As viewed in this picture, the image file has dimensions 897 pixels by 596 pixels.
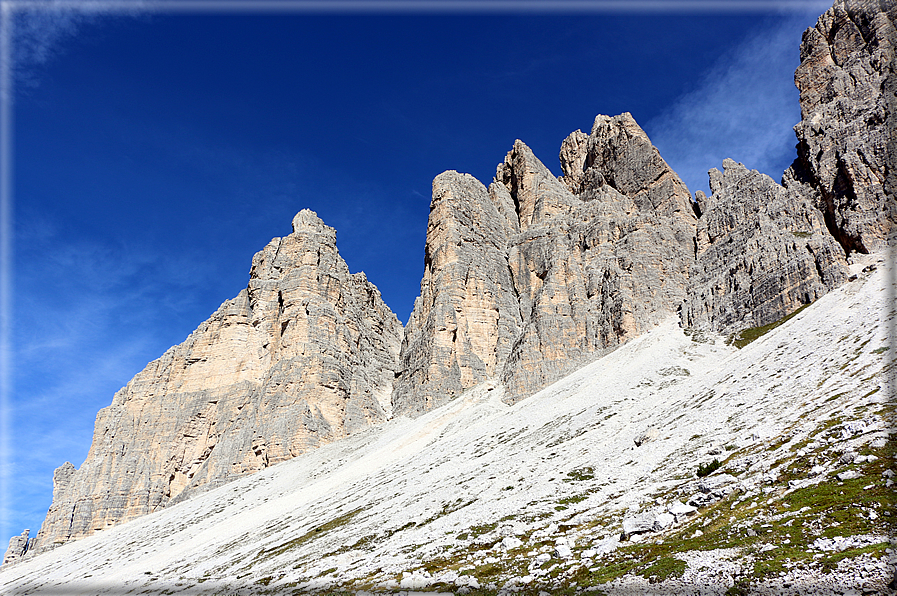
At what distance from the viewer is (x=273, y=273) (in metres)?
120

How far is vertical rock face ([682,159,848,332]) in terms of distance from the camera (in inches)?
2625

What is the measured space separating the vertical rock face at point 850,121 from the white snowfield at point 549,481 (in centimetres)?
930

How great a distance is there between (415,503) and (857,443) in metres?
28.4

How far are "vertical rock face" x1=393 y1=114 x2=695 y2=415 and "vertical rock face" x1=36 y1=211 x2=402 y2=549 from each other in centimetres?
1403

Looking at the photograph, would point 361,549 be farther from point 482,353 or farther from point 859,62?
point 859,62

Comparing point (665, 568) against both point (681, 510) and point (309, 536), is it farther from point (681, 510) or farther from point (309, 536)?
point (309, 536)

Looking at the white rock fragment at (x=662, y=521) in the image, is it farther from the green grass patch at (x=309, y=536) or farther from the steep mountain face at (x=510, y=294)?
the steep mountain face at (x=510, y=294)

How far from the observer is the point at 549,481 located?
31.4 meters

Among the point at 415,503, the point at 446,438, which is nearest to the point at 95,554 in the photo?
the point at 446,438

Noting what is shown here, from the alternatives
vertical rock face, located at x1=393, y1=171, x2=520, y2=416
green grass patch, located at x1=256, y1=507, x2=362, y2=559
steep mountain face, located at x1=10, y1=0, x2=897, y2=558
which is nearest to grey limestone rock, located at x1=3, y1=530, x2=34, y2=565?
steep mountain face, located at x1=10, y1=0, x2=897, y2=558

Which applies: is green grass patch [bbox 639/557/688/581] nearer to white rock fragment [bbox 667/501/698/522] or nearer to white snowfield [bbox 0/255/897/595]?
white snowfield [bbox 0/255/897/595]

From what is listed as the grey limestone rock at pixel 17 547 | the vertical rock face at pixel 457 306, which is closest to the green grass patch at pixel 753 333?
the vertical rock face at pixel 457 306

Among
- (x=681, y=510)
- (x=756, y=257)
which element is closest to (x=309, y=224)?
(x=756, y=257)

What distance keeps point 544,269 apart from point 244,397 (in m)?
67.0
